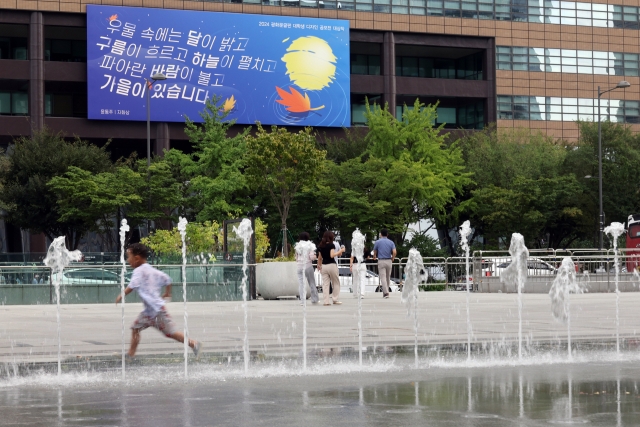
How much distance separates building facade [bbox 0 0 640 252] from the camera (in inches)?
2419

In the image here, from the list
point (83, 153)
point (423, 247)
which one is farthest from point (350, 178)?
point (83, 153)

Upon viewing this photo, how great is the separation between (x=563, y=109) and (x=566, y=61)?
3.32 meters

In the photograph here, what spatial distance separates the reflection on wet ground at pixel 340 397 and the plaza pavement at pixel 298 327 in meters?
2.45

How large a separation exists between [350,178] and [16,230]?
2215 centimetres

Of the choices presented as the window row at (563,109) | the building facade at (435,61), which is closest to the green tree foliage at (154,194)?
the building facade at (435,61)

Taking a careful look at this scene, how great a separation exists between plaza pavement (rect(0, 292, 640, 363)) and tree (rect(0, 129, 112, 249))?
2792 cm

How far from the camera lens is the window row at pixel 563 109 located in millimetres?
73750

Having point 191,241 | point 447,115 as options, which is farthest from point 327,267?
point 447,115

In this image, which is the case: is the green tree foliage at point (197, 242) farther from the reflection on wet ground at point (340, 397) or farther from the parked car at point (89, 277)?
the reflection on wet ground at point (340, 397)

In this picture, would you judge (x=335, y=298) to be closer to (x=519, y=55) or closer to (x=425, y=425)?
(x=425, y=425)

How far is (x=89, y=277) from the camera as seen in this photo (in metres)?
30.3

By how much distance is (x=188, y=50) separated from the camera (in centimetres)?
6316

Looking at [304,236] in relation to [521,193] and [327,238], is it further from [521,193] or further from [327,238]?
[521,193]

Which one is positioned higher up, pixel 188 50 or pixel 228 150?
pixel 188 50
